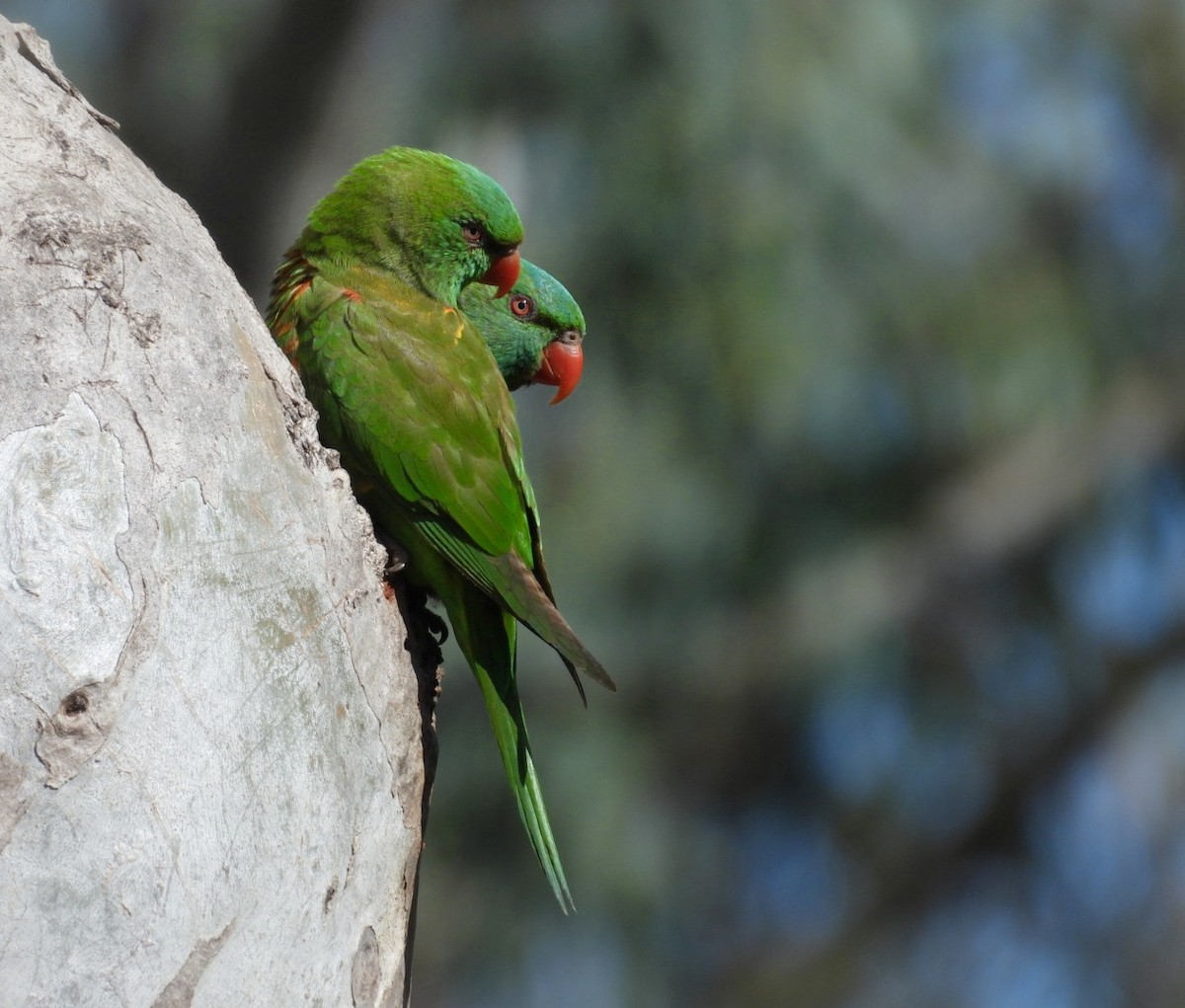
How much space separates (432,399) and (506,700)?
54 cm

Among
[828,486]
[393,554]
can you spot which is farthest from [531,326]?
[828,486]

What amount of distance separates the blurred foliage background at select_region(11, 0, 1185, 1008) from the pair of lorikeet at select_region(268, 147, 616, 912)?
3.75 meters

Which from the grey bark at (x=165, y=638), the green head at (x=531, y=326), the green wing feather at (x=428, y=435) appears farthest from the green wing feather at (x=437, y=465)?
the green head at (x=531, y=326)

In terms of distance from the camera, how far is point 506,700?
249cm

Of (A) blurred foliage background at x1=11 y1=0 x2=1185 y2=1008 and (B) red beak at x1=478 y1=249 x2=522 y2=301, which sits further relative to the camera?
(A) blurred foliage background at x1=11 y1=0 x2=1185 y2=1008

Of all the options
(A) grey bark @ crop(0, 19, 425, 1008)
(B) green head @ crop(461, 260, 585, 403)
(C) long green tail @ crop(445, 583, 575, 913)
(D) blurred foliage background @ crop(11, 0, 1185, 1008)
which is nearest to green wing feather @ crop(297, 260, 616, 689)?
(C) long green tail @ crop(445, 583, 575, 913)

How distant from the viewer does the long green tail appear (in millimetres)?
2410

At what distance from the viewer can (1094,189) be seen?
802 centimetres

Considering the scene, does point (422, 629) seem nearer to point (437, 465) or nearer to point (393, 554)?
point (393, 554)

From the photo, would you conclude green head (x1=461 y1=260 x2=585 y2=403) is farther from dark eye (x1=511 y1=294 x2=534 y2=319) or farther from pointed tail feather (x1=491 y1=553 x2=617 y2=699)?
pointed tail feather (x1=491 y1=553 x2=617 y2=699)

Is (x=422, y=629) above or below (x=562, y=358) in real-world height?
below

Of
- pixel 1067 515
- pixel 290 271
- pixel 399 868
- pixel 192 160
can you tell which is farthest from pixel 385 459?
pixel 1067 515

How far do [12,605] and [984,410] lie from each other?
670 centimetres

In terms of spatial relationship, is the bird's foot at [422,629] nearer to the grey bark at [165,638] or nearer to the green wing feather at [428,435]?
the green wing feather at [428,435]
